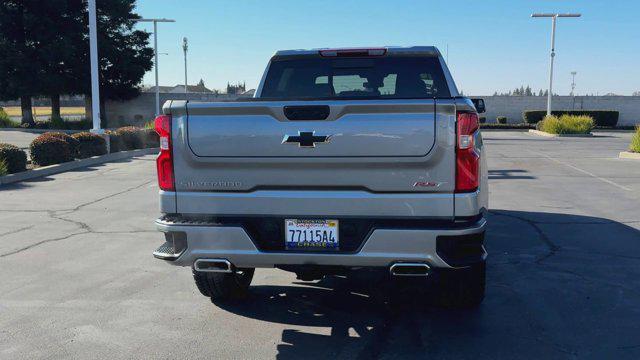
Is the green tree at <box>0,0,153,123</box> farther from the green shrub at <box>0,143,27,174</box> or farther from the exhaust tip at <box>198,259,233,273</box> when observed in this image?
the exhaust tip at <box>198,259,233,273</box>

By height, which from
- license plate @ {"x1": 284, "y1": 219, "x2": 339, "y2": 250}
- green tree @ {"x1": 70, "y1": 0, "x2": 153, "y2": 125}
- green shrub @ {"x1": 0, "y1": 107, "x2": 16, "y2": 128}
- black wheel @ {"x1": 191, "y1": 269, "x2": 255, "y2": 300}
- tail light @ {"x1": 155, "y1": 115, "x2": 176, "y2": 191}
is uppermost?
green tree @ {"x1": 70, "y1": 0, "x2": 153, "y2": 125}

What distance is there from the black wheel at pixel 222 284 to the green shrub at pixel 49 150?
37.9ft

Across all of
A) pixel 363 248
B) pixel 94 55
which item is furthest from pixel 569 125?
pixel 363 248

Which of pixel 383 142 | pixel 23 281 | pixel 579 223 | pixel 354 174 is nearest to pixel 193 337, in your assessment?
pixel 354 174

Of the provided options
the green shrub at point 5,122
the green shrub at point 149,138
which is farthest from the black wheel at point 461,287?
the green shrub at point 5,122

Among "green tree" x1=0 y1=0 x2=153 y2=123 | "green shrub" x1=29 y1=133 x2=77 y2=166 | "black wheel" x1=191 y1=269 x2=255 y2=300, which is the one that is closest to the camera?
"black wheel" x1=191 y1=269 x2=255 y2=300

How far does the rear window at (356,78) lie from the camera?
5820mm

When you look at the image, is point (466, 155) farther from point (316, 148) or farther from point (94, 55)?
point (94, 55)

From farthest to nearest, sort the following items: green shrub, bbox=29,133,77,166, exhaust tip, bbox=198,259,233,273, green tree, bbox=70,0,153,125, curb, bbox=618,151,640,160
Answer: green tree, bbox=70,0,153,125
curb, bbox=618,151,640,160
green shrub, bbox=29,133,77,166
exhaust tip, bbox=198,259,233,273

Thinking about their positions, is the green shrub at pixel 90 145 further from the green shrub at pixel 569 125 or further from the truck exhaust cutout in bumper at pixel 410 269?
the green shrub at pixel 569 125

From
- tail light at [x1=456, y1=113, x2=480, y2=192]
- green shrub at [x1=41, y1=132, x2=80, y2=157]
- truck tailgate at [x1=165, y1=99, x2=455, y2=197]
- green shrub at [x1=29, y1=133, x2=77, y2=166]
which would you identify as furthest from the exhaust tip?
green shrub at [x1=41, y1=132, x2=80, y2=157]

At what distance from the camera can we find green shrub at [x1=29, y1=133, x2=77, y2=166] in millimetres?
14938

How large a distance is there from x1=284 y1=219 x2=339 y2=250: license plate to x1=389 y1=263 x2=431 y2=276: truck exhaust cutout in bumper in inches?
16.2

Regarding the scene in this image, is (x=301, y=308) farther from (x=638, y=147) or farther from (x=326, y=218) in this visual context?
(x=638, y=147)
